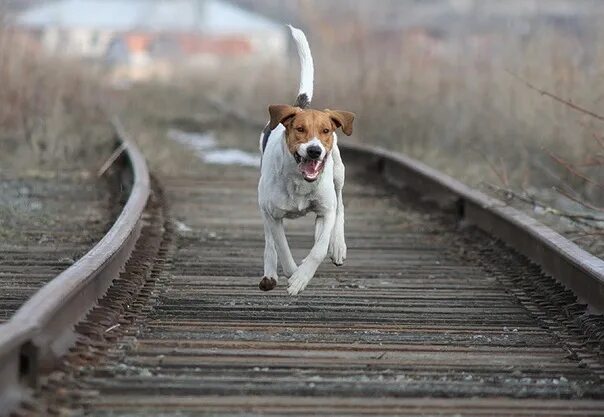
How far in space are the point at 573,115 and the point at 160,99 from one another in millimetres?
24971

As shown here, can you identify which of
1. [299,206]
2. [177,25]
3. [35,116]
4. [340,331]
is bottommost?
[177,25]

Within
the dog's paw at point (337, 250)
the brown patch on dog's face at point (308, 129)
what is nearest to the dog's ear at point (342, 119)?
the brown patch on dog's face at point (308, 129)

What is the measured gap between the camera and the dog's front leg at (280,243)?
23.0 ft

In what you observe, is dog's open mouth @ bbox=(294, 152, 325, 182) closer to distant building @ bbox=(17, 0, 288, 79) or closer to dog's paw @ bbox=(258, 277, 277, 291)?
dog's paw @ bbox=(258, 277, 277, 291)

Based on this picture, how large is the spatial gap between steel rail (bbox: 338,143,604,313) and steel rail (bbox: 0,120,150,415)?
2.22 m

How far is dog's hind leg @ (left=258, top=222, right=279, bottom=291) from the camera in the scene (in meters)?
6.82

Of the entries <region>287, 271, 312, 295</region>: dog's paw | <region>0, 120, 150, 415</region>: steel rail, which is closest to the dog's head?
<region>287, 271, 312, 295</region>: dog's paw

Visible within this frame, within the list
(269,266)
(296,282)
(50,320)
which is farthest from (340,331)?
(50,320)

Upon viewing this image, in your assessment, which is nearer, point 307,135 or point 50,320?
point 50,320

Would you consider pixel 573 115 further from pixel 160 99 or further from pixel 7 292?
pixel 160 99

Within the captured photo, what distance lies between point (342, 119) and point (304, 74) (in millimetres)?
1265

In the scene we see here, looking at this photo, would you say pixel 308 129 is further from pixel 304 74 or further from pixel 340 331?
pixel 304 74

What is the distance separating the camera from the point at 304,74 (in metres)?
8.25

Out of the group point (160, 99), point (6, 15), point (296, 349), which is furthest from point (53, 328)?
point (160, 99)
